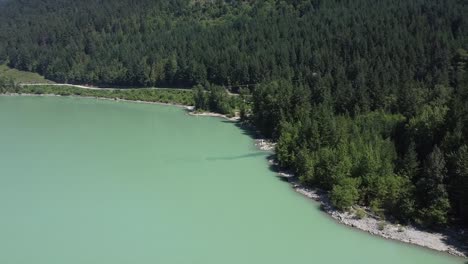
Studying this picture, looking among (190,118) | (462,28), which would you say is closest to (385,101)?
(190,118)

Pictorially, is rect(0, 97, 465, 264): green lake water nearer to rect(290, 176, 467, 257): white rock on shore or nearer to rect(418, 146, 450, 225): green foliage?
rect(290, 176, 467, 257): white rock on shore

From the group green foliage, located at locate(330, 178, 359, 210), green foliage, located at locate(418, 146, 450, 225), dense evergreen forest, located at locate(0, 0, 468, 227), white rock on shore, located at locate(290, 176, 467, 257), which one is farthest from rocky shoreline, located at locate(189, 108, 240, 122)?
green foliage, located at locate(418, 146, 450, 225)

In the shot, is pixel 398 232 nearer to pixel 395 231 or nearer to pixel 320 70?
pixel 395 231

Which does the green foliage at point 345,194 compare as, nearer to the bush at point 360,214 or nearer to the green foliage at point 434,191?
the bush at point 360,214

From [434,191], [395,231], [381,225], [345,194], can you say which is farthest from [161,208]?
[434,191]

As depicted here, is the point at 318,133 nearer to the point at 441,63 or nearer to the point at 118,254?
the point at 118,254
